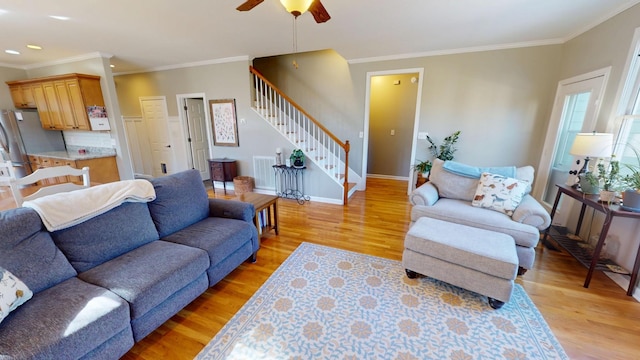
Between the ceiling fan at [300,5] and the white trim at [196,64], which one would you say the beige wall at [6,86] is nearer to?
the white trim at [196,64]

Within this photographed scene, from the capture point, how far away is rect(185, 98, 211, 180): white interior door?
18.1 ft

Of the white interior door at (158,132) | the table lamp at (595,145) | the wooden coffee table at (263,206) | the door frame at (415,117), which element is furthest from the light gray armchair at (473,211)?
the white interior door at (158,132)

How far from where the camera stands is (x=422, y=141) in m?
4.51

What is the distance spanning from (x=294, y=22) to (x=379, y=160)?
13.2 feet

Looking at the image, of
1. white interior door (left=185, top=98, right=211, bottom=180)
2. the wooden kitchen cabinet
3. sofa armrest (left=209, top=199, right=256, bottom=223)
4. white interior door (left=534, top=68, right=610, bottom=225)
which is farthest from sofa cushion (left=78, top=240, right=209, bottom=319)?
white interior door (left=185, top=98, right=211, bottom=180)

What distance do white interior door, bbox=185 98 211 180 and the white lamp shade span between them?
6.33 m

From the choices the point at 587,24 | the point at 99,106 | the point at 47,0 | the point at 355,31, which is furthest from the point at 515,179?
the point at 99,106

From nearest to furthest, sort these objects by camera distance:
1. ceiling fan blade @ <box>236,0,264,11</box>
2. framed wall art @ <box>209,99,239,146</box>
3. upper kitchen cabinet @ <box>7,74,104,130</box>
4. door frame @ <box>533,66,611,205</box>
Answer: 1. ceiling fan blade @ <box>236,0,264,11</box>
2. door frame @ <box>533,66,611,205</box>
3. upper kitchen cabinet @ <box>7,74,104,130</box>
4. framed wall art @ <box>209,99,239,146</box>

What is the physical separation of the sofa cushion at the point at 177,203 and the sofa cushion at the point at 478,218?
2.32 m

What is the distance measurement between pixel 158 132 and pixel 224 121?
205cm

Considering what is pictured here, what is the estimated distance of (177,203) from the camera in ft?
7.34

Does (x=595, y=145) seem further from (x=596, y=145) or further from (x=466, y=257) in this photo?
(x=466, y=257)

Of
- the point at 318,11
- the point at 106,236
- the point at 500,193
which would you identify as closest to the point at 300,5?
the point at 318,11

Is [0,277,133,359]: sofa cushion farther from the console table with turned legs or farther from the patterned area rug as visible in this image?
the console table with turned legs
